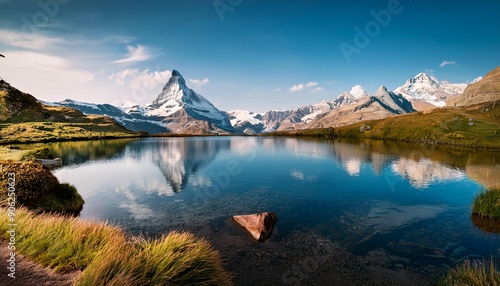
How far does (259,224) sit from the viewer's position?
23.8 m

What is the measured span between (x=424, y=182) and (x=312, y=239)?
36763mm

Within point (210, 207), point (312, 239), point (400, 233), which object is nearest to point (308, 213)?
point (312, 239)

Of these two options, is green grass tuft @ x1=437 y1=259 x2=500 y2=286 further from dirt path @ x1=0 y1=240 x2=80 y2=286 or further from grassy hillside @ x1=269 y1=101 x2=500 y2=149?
grassy hillside @ x1=269 y1=101 x2=500 y2=149

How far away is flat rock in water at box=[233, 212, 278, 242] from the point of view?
23.0 metres

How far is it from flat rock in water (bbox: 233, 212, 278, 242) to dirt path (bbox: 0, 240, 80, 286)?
1481 cm

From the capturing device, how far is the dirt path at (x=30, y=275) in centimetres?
998

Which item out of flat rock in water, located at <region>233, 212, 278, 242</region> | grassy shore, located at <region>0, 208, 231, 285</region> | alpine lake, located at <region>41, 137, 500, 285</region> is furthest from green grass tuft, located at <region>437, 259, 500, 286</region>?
flat rock in water, located at <region>233, 212, 278, 242</region>

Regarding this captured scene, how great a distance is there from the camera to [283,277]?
56.3 feet

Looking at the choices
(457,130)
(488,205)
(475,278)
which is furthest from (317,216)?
(457,130)

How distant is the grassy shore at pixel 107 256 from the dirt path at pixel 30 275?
391 millimetres

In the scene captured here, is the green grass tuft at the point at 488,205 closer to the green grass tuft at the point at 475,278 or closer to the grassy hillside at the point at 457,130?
the green grass tuft at the point at 475,278

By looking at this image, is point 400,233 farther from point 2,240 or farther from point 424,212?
point 2,240

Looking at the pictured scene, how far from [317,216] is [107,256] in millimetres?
23567

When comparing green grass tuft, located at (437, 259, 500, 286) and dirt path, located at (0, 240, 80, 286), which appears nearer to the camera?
dirt path, located at (0, 240, 80, 286)
